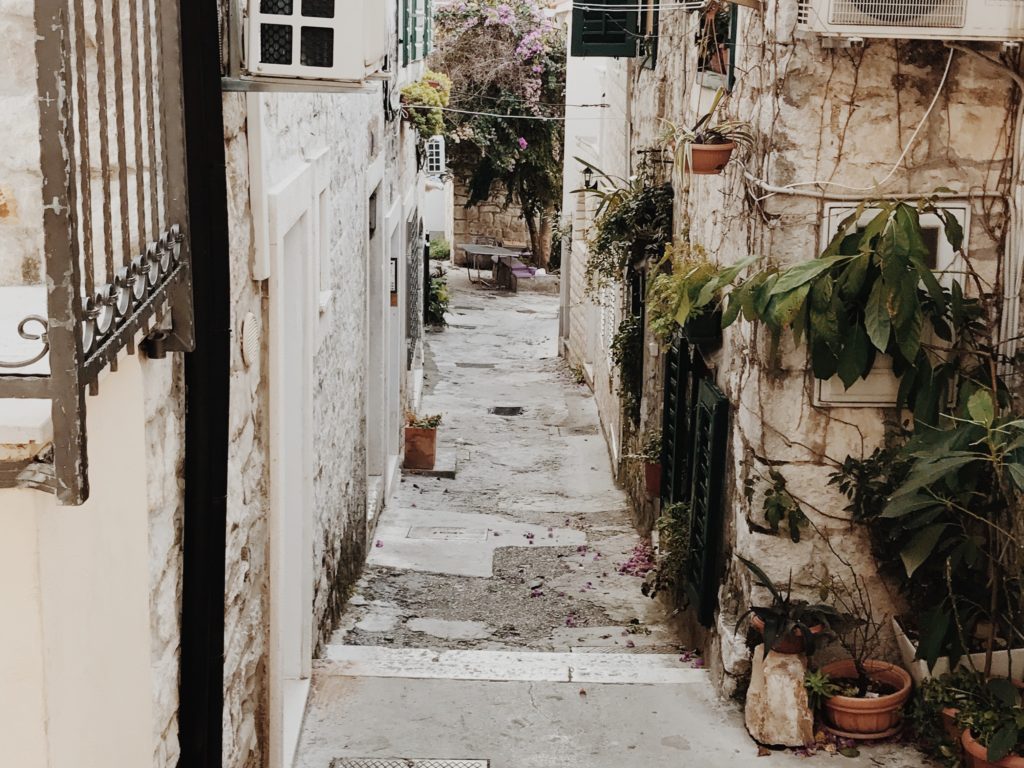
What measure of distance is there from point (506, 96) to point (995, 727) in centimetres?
2213

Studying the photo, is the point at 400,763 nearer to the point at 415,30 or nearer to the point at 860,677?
the point at 860,677

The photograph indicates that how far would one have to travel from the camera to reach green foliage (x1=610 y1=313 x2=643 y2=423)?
1120cm

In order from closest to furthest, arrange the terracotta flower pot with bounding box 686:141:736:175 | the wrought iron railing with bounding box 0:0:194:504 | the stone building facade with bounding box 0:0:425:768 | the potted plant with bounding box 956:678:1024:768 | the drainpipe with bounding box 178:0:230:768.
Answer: the wrought iron railing with bounding box 0:0:194:504 → the stone building facade with bounding box 0:0:425:768 → the drainpipe with bounding box 178:0:230:768 → the potted plant with bounding box 956:678:1024:768 → the terracotta flower pot with bounding box 686:141:736:175

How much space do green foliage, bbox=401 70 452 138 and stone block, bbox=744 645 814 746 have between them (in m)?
9.04

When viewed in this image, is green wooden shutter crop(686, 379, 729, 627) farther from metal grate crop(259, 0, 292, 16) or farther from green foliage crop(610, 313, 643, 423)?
green foliage crop(610, 313, 643, 423)

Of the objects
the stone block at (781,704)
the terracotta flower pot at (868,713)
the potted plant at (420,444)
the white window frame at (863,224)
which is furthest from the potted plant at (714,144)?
the potted plant at (420,444)

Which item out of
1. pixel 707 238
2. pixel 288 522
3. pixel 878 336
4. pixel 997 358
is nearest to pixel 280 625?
pixel 288 522

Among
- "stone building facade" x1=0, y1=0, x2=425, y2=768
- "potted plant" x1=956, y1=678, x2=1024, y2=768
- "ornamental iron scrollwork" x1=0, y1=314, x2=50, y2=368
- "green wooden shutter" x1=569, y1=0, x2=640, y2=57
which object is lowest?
"potted plant" x1=956, y1=678, x2=1024, y2=768

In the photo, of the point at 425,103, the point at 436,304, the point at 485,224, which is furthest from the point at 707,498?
the point at 485,224

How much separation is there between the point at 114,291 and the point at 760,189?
13.2 ft

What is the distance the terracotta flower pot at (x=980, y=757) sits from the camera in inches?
192

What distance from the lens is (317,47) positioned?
391 centimetres

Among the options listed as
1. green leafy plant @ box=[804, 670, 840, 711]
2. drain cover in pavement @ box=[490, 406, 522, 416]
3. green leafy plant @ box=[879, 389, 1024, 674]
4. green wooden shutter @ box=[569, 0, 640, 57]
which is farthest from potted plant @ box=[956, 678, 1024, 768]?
drain cover in pavement @ box=[490, 406, 522, 416]

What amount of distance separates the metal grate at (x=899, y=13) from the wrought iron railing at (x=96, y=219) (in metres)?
3.13
